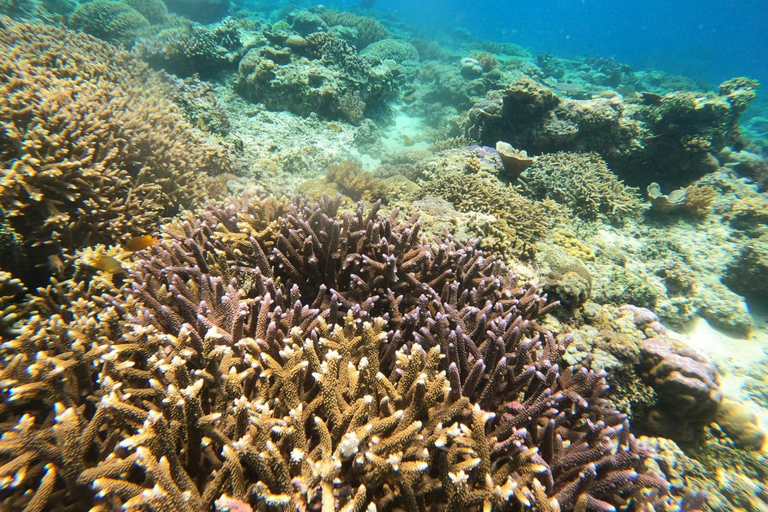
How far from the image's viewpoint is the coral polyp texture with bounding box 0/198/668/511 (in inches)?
68.6

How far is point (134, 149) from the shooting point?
194 inches

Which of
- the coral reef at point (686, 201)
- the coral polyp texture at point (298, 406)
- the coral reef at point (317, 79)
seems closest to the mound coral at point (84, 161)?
the coral polyp texture at point (298, 406)

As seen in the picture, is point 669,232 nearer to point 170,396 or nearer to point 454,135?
point 454,135

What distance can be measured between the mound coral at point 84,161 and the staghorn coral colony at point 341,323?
0.12ft

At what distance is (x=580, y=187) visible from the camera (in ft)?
23.8

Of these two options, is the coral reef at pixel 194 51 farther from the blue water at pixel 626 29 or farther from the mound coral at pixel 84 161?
the blue water at pixel 626 29

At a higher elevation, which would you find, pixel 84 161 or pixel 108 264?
pixel 84 161

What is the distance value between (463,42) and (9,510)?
34754mm

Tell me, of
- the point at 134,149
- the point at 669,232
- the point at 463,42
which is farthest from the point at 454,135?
the point at 463,42

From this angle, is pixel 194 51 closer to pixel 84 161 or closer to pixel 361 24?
pixel 84 161

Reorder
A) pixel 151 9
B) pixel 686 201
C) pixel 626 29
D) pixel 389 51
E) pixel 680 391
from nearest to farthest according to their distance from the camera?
pixel 680 391 < pixel 686 201 < pixel 151 9 < pixel 389 51 < pixel 626 29

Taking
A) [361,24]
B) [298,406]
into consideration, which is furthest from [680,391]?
[361,24]

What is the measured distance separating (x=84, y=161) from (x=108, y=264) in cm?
170

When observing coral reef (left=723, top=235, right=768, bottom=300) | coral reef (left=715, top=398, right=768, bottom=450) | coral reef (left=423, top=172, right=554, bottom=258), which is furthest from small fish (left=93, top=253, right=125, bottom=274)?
coral reef (left=723, top=235, right=768, bottom=300)
